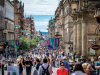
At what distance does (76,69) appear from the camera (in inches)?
258

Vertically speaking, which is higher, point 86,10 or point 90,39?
point 86,10

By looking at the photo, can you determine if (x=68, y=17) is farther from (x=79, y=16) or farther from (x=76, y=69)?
(x=76, y=69)

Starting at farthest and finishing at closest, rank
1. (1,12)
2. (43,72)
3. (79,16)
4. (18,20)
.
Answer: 1. (18,20)
2. (1,12)
3. (79,16)
4. (43,72)

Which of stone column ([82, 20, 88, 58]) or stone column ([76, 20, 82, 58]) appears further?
stone column ([76, 20, 82, 58])

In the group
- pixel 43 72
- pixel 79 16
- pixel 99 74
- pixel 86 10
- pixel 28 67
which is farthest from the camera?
pixel 79 16

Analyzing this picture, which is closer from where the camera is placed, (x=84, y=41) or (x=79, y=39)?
(x=84, y=41)

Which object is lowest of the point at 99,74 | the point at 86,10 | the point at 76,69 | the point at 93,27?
the point at 99,74

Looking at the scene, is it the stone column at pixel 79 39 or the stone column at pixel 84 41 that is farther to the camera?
the stone column at pixel 79 39

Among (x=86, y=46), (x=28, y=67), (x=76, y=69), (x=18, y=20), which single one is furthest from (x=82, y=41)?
(x=18, y=20)

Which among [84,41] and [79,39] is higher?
[79,39]

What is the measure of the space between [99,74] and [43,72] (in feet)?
12.6

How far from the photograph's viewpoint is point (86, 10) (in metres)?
29.8

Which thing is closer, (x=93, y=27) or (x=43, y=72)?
(x=43, y=72)

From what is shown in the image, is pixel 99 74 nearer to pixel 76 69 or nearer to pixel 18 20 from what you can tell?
pixel 76 69
